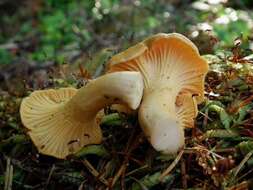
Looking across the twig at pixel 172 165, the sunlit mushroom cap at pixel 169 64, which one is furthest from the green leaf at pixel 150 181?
the sunlit mushroom cap at pixel 169 64

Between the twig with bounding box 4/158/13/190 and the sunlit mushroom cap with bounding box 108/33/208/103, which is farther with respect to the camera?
the twig with bounding box 4/158/13/190

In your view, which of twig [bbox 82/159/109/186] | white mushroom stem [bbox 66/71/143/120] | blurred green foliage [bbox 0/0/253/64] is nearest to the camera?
white mushroom stem [bbox 66/71/143/120]

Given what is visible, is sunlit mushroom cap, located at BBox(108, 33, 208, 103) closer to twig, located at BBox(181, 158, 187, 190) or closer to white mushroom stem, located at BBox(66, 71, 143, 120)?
white mushroom stem, located at BBox(66, 71, 143, 120)

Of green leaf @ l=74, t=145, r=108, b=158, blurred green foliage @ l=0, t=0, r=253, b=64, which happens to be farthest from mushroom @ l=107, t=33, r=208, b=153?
blurred green foliage @ l=0, t=0, r=253, b=64

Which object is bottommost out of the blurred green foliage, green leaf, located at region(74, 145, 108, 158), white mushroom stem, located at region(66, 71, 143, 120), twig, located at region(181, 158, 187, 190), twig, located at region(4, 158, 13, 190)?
the blurred green foliage

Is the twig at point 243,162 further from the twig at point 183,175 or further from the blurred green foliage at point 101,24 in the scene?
the blurred green foliage at point 101,24

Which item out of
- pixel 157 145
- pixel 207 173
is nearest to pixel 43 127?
pixel 157 145
